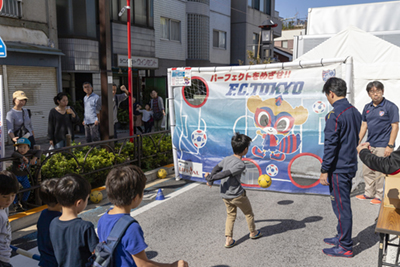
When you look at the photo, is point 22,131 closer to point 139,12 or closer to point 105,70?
point 105,70

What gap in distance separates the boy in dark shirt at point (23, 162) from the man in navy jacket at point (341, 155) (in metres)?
4.49

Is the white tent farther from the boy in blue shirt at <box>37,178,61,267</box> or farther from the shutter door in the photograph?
the shutter door

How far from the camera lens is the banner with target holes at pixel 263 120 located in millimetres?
6289

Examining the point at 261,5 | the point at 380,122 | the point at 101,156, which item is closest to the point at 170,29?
the point at 261,5

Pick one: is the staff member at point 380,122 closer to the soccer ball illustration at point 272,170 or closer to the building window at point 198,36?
the soccer ball illustration at point 272,170

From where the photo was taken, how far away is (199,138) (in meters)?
7.36

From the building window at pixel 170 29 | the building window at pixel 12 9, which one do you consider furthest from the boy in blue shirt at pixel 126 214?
the building window at pixel 170 29

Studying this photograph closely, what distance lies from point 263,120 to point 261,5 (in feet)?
88.3

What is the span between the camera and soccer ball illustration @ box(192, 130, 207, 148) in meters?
7.30

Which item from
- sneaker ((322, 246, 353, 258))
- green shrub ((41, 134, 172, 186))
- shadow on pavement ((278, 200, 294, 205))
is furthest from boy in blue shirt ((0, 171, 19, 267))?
shadow on pavement ((278, 200, 294, 205))

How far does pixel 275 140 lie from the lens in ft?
21.6

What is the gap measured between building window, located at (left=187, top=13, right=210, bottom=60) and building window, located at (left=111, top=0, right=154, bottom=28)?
4.05 meters

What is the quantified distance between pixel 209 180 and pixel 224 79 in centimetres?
315

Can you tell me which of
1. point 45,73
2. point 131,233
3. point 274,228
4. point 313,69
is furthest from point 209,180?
point 45,73
